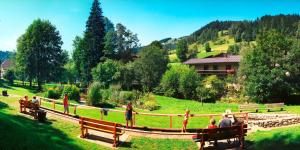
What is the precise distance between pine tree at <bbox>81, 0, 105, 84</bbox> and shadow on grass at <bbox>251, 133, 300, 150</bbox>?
160 feet

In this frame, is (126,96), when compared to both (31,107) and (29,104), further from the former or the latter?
(31,107)

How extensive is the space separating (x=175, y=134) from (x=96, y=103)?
2335 cm

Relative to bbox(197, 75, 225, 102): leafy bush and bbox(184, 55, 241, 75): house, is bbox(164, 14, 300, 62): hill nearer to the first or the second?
bbox(184, 55, 241, 75): house

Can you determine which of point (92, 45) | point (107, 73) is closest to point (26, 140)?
point (107, 73)

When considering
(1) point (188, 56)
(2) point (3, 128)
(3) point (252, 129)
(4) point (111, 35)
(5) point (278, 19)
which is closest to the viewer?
(2) point (3, 128)

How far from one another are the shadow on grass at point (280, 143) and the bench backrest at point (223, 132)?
999 millimetres

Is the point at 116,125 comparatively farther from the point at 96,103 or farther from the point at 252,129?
the point at 96,103

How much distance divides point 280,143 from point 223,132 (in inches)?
109

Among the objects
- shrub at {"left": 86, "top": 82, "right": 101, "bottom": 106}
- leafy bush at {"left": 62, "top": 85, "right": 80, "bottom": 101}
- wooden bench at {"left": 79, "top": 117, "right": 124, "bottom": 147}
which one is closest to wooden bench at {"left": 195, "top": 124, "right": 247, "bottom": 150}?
wooden bench at {"left": 79, "top": 117, "right": 124, "bottom": 147}

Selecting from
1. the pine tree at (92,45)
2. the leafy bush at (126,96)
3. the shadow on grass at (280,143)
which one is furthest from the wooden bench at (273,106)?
the pine tree at (92,45)

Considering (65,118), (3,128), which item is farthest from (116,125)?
(65,118)

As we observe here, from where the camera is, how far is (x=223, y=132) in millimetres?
13242

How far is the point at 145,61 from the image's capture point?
55.1 metres

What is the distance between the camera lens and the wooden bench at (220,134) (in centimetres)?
1286
